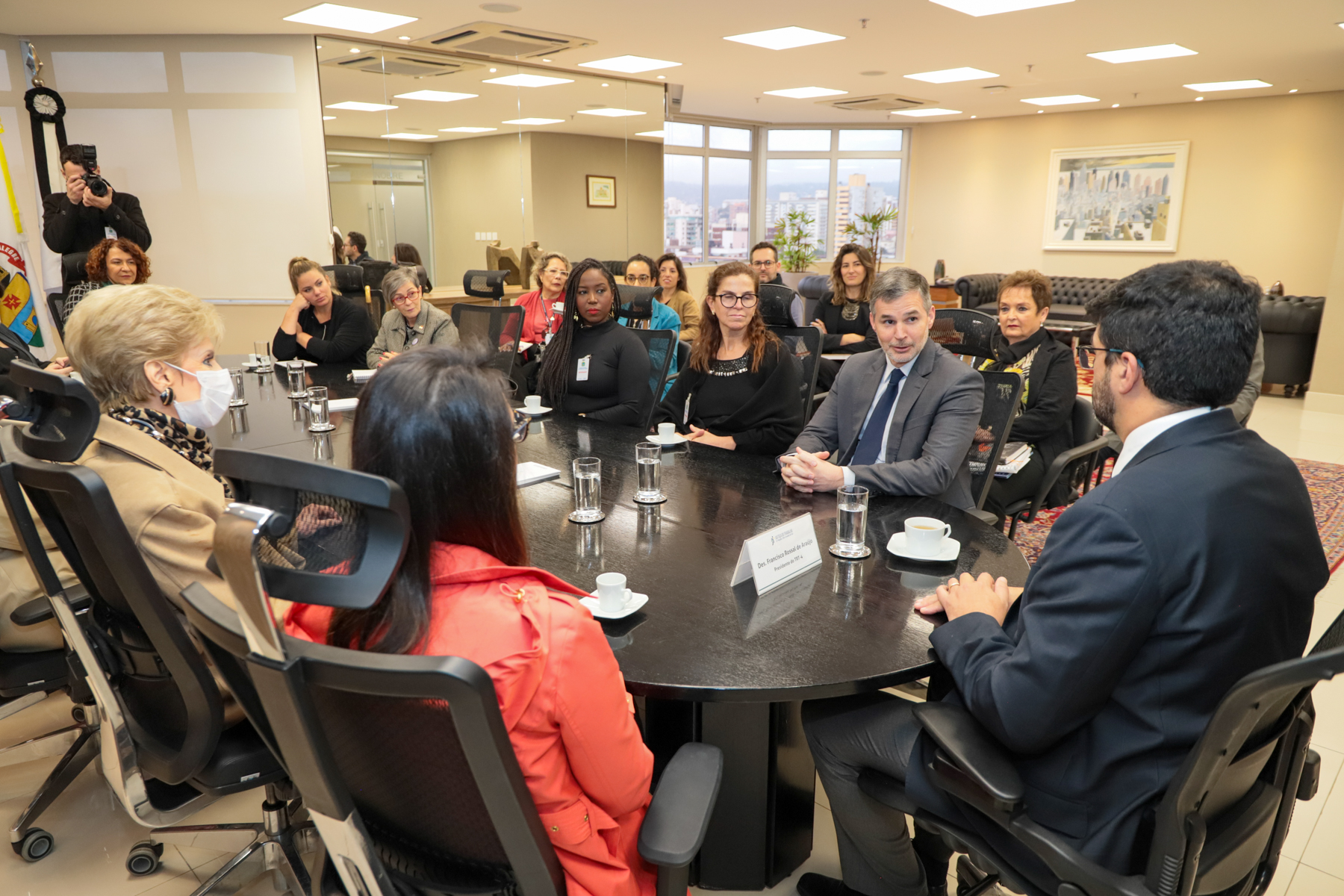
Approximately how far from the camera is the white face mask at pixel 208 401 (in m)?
1.95

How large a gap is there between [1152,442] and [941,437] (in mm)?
1157

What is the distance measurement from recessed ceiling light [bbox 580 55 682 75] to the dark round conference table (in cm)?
619

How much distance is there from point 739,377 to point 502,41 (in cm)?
480

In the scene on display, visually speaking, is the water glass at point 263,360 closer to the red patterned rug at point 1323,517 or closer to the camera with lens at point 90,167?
the camera with lens at point 90,167

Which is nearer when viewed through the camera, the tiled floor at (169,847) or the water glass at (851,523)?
the water glass at (851,523)

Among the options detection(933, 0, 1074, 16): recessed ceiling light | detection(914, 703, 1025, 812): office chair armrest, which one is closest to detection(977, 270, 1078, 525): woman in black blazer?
detection(914, 703, 1025, 812): office chair armrest

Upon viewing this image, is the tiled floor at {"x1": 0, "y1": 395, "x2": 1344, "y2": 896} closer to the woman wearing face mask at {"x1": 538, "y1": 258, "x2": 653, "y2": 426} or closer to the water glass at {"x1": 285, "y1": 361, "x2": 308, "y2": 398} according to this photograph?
the water glass at {"x1": 285, "y1": 361, "x2": 308, "y2": 398}

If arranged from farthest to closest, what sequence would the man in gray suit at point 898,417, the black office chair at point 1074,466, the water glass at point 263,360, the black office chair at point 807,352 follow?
the water glass at point 263,360, the black office chair at point 807,352, the black office chair at point 1074,466, the man in gray suit at point 898,417

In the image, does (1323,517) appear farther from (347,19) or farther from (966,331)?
(347,19)

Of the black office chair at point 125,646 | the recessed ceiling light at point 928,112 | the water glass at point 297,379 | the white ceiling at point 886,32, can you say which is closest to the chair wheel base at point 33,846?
the black office chair at point 125,646

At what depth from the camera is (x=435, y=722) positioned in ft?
2.81

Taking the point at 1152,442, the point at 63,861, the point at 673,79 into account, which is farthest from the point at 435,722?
the point at 673,79

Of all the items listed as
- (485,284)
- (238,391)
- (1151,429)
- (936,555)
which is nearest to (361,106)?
(485,284)

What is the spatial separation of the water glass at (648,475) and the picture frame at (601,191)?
23.1 feet
